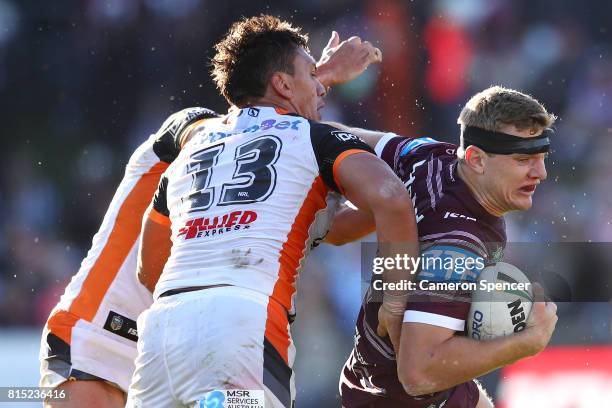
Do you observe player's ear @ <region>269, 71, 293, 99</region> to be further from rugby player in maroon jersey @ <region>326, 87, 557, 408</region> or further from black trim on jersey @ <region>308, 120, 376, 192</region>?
rugby player in maroon jersey @ <region>326, 87, 557, 408</region>

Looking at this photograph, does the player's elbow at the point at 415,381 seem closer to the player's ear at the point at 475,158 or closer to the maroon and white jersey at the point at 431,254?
the maroon and white jersey at the point at 431,254

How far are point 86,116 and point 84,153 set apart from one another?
0.53 meters

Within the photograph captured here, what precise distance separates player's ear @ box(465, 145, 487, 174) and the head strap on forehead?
0.07 ft

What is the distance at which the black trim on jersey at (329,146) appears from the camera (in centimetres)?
411

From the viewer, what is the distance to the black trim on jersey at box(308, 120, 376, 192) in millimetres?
4105

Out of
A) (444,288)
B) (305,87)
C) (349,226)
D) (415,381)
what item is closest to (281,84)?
(305,87)

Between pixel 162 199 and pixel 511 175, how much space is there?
1.61m

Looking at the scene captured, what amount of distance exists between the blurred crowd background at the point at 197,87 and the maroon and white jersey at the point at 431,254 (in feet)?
20.1

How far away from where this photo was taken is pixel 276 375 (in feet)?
12.9

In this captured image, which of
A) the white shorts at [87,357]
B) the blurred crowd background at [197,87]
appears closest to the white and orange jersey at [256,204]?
the white shorts at [87,357]

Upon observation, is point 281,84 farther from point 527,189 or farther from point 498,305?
point 498,305

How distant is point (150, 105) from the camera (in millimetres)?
11922

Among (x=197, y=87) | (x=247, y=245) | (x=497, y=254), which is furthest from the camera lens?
(x=197, y=87)

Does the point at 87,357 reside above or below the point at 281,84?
below
